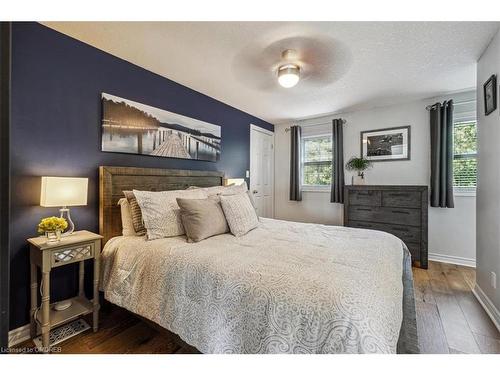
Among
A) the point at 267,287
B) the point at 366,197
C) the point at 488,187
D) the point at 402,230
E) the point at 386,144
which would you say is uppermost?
the point at 386,144

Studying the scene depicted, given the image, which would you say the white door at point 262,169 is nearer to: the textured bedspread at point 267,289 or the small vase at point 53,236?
the textured bedspread at point 267,289

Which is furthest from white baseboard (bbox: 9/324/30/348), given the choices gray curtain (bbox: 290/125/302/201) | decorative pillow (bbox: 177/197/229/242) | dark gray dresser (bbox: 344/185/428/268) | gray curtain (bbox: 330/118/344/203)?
gray curtain (bbox: 330/118/344/203)

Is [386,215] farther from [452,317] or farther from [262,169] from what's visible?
[262,169]

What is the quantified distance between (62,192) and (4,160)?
1.33 meters

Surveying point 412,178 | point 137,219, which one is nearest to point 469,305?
point 412,178

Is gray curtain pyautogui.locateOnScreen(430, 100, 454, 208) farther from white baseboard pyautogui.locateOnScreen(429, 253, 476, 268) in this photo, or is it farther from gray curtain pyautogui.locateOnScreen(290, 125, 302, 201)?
gray curtain pyautogui.locateOnScreen(290, 125, 302, 201)

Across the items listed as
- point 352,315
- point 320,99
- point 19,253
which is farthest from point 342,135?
point 19,253

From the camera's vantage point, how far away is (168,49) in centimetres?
204

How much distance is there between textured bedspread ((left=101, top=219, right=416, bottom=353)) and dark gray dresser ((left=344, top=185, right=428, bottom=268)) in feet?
5.02

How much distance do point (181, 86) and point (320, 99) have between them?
6.37ft

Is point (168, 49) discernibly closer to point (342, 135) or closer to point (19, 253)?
point (19, 253)

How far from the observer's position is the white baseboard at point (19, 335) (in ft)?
5.24

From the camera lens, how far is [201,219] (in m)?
1.80

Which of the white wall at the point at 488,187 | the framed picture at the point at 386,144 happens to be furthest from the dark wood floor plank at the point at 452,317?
the framed picture at the point at 386,144
